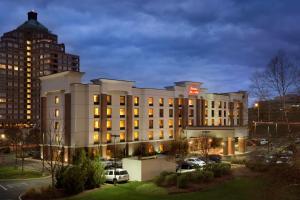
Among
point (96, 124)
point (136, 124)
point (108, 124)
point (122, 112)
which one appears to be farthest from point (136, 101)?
point (96, 124)

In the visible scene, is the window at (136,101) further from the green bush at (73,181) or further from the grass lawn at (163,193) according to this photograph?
the green bush at (73,181)

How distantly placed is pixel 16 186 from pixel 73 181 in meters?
9.59

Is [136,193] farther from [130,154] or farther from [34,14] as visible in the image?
[34,14]

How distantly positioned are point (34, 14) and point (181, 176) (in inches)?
A: 7269

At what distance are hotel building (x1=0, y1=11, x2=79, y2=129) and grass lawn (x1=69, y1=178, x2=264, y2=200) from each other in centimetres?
12379

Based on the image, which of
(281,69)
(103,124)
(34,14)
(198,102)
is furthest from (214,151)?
(34,14)

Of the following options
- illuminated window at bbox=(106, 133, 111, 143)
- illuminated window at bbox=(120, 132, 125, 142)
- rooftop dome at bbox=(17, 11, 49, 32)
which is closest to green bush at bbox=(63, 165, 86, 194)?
illuminated window at bbox=(106, 133, 111, 143)

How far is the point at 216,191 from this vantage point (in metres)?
31.8

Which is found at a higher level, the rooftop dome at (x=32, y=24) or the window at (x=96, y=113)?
the rooftop dome at (x=32, y=24)

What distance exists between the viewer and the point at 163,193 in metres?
32.3

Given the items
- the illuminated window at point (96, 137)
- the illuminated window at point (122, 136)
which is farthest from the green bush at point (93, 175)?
the illuminated window at point (122, 136)

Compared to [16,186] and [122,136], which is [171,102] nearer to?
[122,136]

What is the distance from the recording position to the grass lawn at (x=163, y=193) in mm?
29797

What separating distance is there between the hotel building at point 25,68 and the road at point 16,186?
111 m
